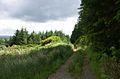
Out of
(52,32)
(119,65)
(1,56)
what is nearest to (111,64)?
(119,65)

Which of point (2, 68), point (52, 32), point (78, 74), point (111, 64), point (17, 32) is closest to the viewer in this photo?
point (111, 64)

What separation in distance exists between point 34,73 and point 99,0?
5.52 meters

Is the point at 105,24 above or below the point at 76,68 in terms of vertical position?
above

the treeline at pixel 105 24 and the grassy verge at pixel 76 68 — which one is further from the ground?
the treeline at pixel 105 24

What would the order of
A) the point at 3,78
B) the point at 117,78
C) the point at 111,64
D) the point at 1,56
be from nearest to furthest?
Result: 1. the point at 117,78
2. the point at 111,64
3. the point at 3,78
4. the point at 1,56

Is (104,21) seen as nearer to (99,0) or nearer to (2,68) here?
(99,0)

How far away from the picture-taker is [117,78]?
7.67m

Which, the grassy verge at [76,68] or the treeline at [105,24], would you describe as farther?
the grassy verge at [76,68]

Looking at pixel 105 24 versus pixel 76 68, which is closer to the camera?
pixel 105 24

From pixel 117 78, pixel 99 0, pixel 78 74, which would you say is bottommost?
pixel 78 74

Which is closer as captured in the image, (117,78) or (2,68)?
(117,78)

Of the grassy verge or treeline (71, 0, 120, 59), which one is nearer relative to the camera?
treeline (71, 0, 120, 59)

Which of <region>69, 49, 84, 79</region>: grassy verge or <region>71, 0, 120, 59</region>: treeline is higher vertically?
<region>71, 0, 120, 59</region>: treeline

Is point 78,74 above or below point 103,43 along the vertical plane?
below
